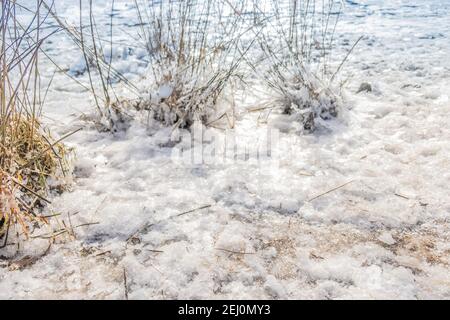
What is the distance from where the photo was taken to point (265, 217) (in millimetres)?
1619

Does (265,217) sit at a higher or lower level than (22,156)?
lower

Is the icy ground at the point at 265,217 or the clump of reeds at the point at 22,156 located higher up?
the clump of reeds at the point at 22,156

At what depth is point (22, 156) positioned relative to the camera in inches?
66.3

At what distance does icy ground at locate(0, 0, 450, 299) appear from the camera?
1304mm

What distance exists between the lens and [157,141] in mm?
2199

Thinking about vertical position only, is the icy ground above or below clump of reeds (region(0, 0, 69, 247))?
below

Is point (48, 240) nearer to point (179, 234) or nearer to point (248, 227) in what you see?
point (179, 234)

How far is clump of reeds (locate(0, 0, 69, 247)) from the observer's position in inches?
54.8

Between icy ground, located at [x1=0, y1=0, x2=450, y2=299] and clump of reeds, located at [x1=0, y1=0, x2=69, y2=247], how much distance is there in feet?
0.34

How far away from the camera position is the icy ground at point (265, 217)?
1304mm

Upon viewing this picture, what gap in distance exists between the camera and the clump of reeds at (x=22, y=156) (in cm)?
139

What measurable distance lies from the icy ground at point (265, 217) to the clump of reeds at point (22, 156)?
103mm

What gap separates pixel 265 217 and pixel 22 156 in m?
1.04
